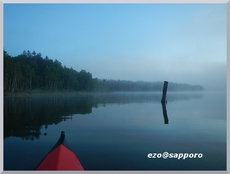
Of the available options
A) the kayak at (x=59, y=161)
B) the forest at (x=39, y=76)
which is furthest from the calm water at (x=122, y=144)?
the forest at (x=39, y=76)

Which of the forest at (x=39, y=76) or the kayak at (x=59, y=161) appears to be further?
the forest at (x=39, y=76)

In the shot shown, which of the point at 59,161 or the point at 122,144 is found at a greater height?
the point at 59,161

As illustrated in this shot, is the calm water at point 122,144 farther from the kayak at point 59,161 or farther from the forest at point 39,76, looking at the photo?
the forest at point 39,76

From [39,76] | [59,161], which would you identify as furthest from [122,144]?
[39,76]

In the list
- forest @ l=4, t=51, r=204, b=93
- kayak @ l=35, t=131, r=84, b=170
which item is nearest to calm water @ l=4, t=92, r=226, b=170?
kayak @ l=35, t=131, r=84, b=170

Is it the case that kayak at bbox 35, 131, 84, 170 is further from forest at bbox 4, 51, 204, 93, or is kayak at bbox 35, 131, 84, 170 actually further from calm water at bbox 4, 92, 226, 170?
forest at bbox 4, 51, 204, 93

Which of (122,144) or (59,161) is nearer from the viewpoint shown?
(59,161)

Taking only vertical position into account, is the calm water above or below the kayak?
below

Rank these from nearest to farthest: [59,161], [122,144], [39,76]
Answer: [59,161], [122,144], [39,76]

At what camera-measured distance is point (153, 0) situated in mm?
5109

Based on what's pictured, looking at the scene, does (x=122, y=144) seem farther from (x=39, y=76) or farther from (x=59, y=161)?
(x=39, y=76)

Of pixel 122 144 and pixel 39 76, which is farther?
pixel 39 76

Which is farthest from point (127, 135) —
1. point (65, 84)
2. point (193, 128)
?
point (65, 84)

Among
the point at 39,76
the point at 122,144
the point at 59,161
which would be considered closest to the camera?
the point at 59,161
